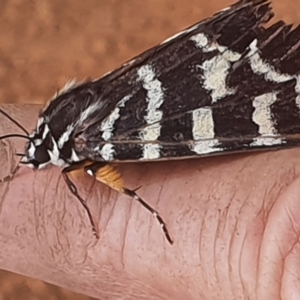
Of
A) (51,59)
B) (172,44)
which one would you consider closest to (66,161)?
(172,44)

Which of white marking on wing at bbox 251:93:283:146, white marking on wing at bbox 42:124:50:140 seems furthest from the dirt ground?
white marking on wing at bbox 251:93:283:146

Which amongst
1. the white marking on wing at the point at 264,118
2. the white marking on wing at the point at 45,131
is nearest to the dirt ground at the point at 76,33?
the white marking on wing at the point at 45,131

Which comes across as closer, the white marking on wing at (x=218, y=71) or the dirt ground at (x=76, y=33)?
the white marking on wing at (x=218, y=71)

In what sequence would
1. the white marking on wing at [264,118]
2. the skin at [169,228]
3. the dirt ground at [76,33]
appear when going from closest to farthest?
the skin at [169,228] < the white marking on wing at [264,118] < the dirt ground at [76,33]

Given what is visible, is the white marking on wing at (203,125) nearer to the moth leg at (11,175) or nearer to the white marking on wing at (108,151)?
the white marking on wing at (108,151)

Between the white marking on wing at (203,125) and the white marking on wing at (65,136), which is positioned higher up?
the white marking on wing at (203,125)

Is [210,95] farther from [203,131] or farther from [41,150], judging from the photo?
[41,150]

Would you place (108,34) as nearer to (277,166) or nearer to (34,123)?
(34,123)
